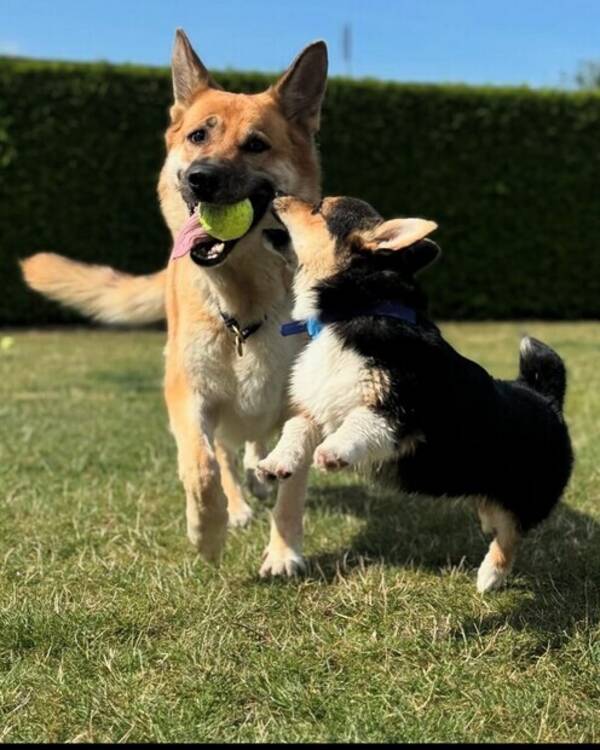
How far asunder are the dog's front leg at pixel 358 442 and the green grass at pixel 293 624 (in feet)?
1.82

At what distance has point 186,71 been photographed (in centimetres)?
400

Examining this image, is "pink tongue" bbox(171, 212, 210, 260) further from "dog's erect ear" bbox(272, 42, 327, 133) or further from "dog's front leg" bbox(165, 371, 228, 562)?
"dog's erect ear" bbox(272, 42, 327, 133)

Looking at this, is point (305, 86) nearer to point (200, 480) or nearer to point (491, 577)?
point (200, 480)

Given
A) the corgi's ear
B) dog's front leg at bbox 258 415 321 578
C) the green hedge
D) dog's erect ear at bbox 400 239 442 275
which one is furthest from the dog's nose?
the green hedge

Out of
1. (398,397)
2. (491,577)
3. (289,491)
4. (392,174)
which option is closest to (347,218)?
(398,397)

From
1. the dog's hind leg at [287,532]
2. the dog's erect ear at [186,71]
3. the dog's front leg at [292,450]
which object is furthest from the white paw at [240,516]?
the dog's erect ear at [186,71]

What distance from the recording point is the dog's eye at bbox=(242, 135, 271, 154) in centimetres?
362

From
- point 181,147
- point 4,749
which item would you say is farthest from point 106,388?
point 4,749

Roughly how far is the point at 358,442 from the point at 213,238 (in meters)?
1.30

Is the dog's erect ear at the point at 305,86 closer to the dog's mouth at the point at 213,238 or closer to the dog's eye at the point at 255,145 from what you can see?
the dog's eye at the point at 255,145

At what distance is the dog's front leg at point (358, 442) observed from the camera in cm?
242

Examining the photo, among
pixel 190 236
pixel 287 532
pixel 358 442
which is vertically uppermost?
pixel 190 236

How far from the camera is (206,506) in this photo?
10.5 ft

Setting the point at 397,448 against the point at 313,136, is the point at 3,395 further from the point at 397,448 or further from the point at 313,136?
the point at 397,448
